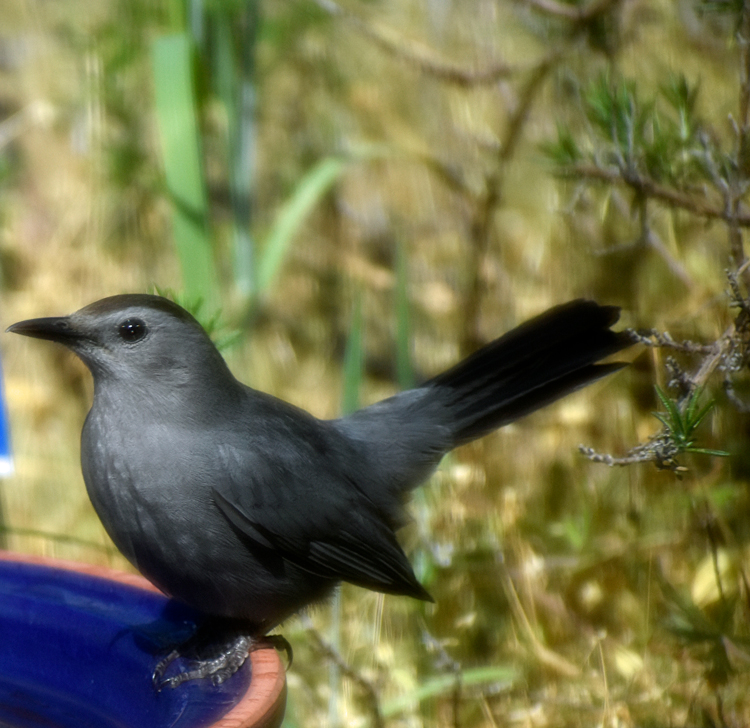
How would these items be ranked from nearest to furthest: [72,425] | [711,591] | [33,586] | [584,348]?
[33,586]
[584,348]
[711,591]
[72,425]

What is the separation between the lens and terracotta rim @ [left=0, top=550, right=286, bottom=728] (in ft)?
5.55

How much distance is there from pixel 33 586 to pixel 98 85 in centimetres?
333

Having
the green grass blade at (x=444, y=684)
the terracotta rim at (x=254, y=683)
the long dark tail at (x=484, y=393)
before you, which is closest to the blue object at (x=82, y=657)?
the terracotta rim at (x=254, y=683)

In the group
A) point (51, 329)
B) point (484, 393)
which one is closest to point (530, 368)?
point (484, 393)

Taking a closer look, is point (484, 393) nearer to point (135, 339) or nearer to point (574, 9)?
point (135, 339)

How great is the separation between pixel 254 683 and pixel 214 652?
0.53 metres

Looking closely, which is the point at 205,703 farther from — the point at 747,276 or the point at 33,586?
the point at 747,276

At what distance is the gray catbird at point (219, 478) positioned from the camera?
2232mm

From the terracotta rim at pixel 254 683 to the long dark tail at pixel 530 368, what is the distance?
111 cm

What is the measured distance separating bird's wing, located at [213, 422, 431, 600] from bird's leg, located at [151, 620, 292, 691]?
23 centimetres

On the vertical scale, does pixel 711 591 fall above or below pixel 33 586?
below

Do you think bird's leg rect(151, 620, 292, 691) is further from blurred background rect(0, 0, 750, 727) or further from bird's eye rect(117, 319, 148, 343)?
bird's eye rect(117, 319, 148, 343)

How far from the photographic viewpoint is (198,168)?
3617 millimetres

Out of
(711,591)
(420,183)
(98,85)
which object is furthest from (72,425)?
(711,591)
